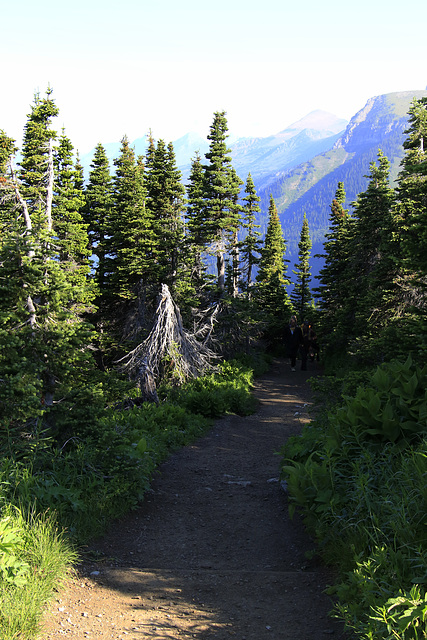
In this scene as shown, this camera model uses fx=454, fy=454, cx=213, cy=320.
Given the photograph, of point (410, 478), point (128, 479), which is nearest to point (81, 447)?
point (128, 479)

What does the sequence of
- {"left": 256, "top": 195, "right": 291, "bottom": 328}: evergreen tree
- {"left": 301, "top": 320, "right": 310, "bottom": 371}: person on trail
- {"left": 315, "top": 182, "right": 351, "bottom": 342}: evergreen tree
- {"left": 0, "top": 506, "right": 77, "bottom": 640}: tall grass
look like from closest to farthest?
1. {"left": 0, "top": 506, "right": 77, "bottom": 640}: tall grass
2. {"left": 301, "top": 320, "right": 310, "bottom": 371}: person on trail
3. {"left": 315, "top": 182, "right": 351, "bottom": 342}: evergreen tree
4. {"left": 256, "top": 195, "right": 291, "bottom": 328}: evergreen tree

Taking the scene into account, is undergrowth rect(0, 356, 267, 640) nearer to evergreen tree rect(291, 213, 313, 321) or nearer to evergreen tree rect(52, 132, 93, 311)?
evergreen tree rect(52, 132, 93, 311)

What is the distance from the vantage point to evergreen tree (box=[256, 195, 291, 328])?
115 ft

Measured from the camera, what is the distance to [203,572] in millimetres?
4359

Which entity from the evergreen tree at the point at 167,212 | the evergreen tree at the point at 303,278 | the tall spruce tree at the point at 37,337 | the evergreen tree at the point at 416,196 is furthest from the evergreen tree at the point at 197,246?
the evergreen tree at the point at 303,278

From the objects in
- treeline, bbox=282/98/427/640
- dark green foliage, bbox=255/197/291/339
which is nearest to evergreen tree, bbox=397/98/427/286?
treeline, bbox=282/98/427/640

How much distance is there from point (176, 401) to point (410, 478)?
9099 millimetres

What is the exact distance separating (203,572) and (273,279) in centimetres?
3273

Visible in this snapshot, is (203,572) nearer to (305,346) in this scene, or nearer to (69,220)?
(305,346)

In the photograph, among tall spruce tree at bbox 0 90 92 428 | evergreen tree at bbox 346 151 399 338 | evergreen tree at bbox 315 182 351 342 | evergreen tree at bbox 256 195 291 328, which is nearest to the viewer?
tall spruce tree at bbox 0 90 92 428

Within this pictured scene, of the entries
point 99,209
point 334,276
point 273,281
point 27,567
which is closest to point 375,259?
point 334,276

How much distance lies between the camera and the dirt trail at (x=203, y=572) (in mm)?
3404

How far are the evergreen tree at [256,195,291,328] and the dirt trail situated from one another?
24.6m

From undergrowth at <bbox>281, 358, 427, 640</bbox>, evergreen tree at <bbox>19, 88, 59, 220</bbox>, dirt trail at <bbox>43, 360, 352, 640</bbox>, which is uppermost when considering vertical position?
evergreen tree at <bbox>19, 88, 59, 220</bbox>
